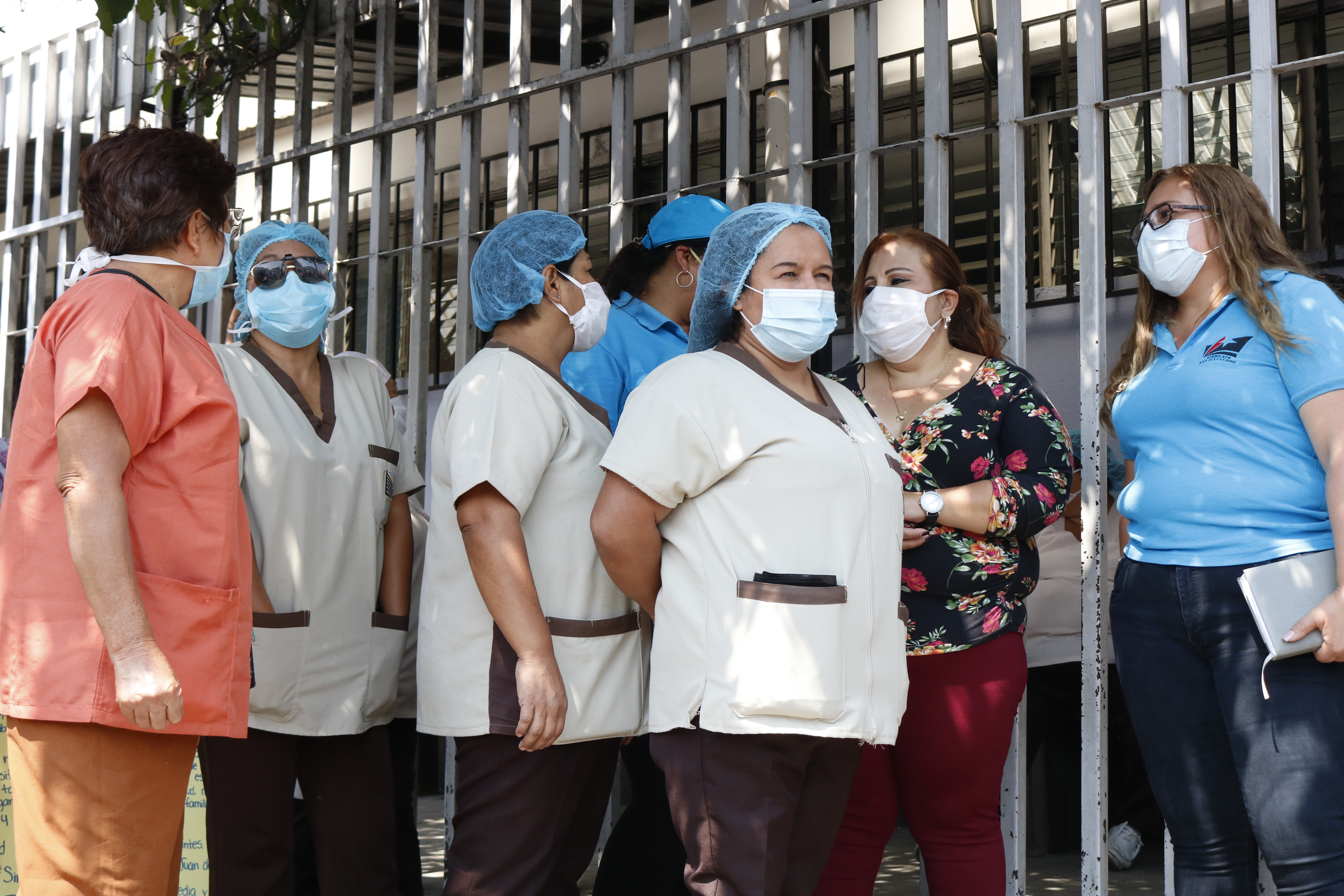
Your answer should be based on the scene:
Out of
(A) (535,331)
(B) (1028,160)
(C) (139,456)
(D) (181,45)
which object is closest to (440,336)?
(D) (181,45)

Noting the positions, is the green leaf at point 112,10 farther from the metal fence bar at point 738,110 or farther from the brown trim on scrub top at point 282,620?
the brown trim on scrub top at point 282,620

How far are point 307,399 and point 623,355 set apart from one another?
2.62ft

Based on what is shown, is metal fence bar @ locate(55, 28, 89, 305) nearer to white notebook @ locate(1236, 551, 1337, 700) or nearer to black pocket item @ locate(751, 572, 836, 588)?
black pocket item @ locate(751, 572, 836, 588)

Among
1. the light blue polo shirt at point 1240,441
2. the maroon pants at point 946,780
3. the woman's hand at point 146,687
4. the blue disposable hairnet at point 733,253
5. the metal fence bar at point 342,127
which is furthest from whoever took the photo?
the metal fence bar at point 342,127

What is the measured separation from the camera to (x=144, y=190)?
229cm

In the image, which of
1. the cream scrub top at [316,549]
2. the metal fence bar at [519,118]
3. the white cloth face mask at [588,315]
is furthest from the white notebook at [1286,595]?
the metal fence bar at [519,118]

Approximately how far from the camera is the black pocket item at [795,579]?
2.29 metres

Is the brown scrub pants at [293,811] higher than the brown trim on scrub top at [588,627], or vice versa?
the brown trim on scrub top at [588,627]

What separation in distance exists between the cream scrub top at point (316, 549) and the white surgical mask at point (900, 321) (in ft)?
4.04

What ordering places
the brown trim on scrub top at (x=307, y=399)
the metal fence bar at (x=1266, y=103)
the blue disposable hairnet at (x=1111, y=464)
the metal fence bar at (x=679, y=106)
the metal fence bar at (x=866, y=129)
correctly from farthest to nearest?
the metal fence bar at (x=679, y=106) → the metal fence bar at (x=866, y=129) → the blue disposable hairnet at (x=1111, y=464) → the brown trim on scrub top at (x=307, y=399) → the metal fence bar at (x=1266, y=103)

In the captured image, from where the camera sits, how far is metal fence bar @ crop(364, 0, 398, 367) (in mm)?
4820

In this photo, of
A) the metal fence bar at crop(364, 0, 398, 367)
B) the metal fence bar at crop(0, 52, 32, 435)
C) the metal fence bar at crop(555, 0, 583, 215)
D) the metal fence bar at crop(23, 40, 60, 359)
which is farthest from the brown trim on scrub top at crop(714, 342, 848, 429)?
the metal fence bar at crop(0, 52, 32, 435)

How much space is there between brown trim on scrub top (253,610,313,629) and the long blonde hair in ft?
6.24

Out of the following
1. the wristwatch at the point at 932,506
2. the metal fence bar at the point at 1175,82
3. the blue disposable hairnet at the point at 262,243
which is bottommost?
the wristwatch at the point at 932,506
